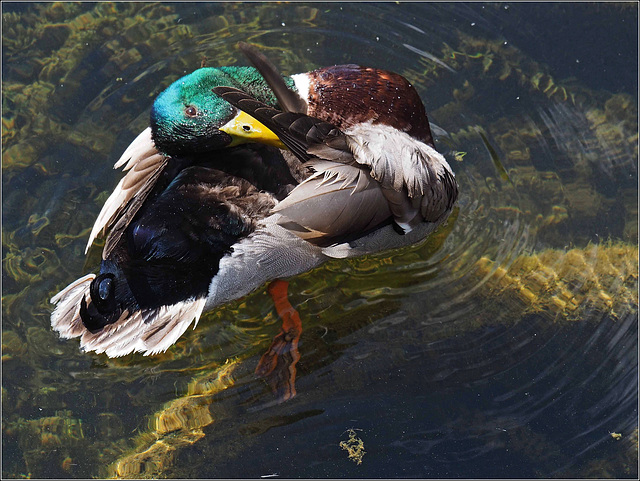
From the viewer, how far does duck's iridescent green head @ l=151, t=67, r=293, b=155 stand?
11.6 feet

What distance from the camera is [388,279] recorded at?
13.7 ft

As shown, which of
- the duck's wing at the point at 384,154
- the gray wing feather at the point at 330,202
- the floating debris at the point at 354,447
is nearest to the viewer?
the duck's wing at the point at 384,154

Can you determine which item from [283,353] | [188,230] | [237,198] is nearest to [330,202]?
[237,198]

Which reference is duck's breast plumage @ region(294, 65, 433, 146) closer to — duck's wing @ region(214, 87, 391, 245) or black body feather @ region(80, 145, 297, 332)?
black body feather @ region(80, 145, 297, 332)

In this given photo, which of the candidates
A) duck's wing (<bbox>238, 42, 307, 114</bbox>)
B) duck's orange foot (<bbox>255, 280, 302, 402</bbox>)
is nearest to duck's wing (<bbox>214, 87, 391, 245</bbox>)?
duck's wing (<bbox>238, 42, 307, 114</bbox>)

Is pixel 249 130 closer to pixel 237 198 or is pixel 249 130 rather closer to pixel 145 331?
pixel 237 198

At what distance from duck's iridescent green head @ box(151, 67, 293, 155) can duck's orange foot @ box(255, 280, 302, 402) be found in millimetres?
904

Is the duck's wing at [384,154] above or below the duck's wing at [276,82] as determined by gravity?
below

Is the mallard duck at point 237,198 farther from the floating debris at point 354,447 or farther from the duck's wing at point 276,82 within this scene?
the floating debris at point 354,447

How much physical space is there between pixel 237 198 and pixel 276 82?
0.60 m

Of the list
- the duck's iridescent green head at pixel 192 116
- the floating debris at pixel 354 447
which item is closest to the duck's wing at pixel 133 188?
the duck's iridescent green head at pixel 192 116

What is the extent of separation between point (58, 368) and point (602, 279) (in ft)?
9.69

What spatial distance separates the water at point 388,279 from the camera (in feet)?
12.1

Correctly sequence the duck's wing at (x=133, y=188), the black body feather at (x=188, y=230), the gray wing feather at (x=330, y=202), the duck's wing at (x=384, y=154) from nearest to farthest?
the duck's wing at (x=384, y=154)
the gray wing feather at (x=330, y=202)
the black body feather at (x=188, y=230)
the duck's wing at (x=133, y=188)
